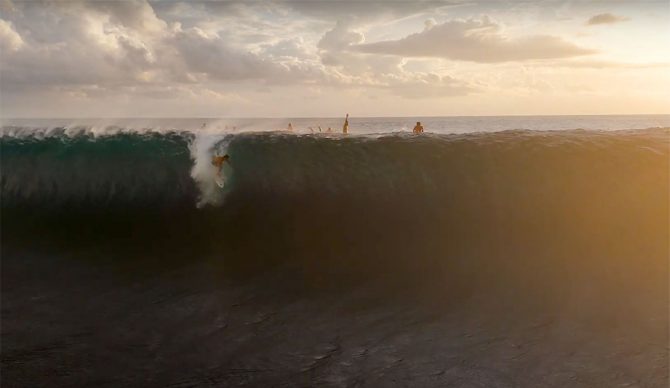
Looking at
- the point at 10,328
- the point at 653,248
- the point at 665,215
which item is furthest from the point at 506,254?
the point at 10,328

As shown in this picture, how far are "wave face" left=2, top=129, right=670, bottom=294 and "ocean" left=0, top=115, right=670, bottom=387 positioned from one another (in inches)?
2.3

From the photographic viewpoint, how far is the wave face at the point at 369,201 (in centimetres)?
972

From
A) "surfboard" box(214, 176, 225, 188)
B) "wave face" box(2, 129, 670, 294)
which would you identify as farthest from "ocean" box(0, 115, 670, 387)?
"surfboard" box(214, 176, 225, 188)

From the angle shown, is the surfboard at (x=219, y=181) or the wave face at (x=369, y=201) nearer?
the wave face at (x=369, y=201)

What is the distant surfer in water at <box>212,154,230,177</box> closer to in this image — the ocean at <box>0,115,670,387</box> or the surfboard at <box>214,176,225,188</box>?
the ocean at <box>0,115,670,387</box>

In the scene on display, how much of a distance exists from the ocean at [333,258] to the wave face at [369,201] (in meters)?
0.06

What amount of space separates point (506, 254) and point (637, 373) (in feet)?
13.8

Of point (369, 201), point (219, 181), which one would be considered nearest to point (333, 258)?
point (369, 201)

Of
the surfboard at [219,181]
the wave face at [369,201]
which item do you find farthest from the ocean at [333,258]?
the surfboard at [219,181]

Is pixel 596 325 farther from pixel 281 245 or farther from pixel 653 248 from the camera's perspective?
pixel 281 245

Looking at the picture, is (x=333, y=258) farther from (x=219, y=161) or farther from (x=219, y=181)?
(x=219, y=161)

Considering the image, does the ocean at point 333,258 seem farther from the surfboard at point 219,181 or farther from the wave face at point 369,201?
the surfboard at point 219,181

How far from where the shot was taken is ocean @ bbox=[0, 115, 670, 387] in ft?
19.6

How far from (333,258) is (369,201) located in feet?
10.1
